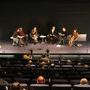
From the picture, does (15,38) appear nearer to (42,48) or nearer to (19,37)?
(19,37)

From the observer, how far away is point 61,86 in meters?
7.02

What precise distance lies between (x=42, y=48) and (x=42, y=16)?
5.62 ft

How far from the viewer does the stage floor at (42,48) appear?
15750 millimetres

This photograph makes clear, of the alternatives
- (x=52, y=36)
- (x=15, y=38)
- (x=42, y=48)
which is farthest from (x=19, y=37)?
(x=52, y=36)

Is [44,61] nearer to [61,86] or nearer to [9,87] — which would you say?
[61,86]

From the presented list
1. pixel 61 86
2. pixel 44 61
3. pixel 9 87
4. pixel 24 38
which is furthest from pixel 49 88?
pixel 24 38

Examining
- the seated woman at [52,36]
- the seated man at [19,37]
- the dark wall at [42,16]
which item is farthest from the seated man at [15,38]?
the seated woman at [52,36]

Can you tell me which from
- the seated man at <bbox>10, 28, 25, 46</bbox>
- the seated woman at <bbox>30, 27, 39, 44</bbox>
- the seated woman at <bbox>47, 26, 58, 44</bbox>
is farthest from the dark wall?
the seated man at <bbox>10, 28, 25, 46</bbox>

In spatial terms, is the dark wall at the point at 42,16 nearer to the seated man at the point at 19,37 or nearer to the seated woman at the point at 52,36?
the seated woman at the point at 52,36

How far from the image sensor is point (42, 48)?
15.8 metres

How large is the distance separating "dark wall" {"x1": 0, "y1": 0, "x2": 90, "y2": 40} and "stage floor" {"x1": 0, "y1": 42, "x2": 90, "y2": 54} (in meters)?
0.62

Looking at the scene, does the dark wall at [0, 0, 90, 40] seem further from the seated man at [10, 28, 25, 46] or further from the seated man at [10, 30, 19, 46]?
the seated man at [10, 28, 25, 46]

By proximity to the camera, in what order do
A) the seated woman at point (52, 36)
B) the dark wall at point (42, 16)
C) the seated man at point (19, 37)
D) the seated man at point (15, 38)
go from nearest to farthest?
the seated woman at point (52, 36)
the seated man at point (19, 37)
the seated man at point (15, 38)
the dark wall at point (42, 16)

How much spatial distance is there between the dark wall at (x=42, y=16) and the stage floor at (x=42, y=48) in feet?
2.05
